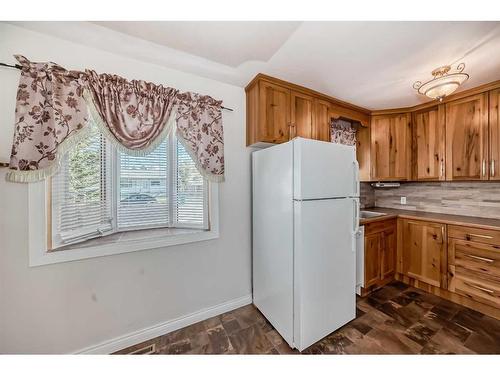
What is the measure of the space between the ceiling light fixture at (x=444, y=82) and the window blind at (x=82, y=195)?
8.98 ft

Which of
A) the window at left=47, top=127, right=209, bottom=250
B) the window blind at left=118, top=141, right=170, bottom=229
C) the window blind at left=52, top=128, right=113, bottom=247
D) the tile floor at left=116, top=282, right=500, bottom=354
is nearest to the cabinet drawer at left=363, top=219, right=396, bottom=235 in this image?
the tile floor at left=116, top=282, right=500, bottom=354

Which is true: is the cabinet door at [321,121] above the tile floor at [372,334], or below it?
above

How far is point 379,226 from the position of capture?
2221 millimetres

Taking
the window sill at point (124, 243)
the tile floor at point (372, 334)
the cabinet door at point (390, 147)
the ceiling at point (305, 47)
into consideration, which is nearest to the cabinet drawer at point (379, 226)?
the cabinet door at point (390, 147)

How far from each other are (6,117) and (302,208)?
201cm

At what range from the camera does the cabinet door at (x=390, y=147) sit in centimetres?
258

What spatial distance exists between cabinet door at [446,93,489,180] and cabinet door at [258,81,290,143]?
2.02m

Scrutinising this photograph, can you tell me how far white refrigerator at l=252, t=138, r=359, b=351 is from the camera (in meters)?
1.39

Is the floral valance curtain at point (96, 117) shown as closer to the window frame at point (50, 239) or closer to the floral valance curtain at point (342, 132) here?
the window frame at point (50, 239)

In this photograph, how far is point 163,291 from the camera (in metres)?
1.63

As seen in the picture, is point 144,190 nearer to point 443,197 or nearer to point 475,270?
point 475,270

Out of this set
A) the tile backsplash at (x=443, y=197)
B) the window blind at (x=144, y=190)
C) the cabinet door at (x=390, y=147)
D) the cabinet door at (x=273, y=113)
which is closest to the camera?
the window blind at (x=144, y=190)
